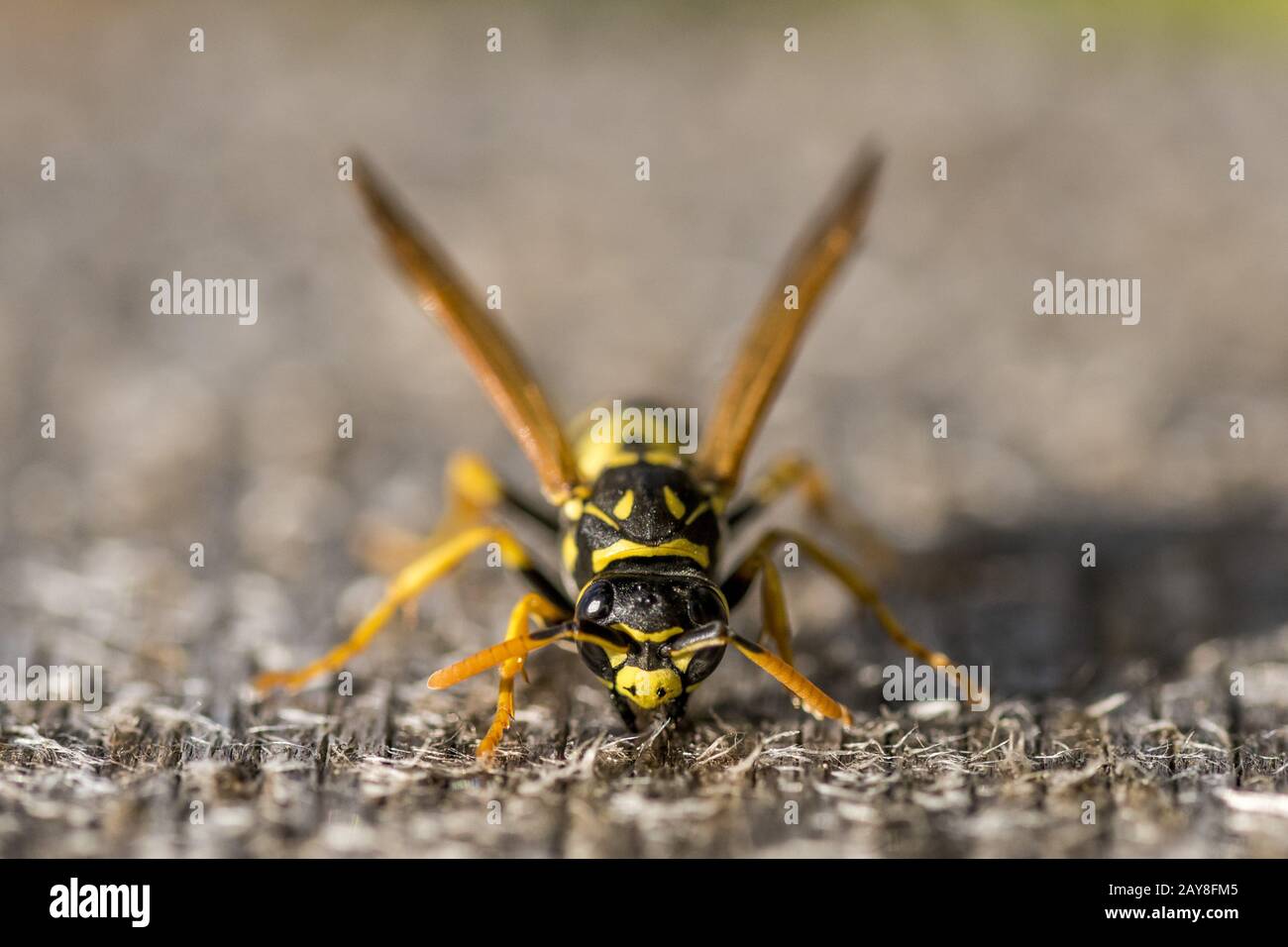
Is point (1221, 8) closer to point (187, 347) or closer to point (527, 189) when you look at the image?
point (527, 189)

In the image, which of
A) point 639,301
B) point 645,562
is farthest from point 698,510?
point 639,301

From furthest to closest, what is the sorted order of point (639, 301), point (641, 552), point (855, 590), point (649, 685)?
1. point (639, 301)
2. point (855, 590)
3. point (641, 552)
4. point (649, 685)

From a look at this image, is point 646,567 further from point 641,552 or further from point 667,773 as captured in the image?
point 667,773

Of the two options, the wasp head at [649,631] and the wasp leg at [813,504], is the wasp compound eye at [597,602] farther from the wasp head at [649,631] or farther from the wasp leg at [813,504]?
the wasp leg at [813,504]

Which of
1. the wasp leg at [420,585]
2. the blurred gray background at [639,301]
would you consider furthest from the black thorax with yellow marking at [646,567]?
the blurred gray background at [639,301]

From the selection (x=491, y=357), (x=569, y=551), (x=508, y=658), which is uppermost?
(x=491, y=357)
